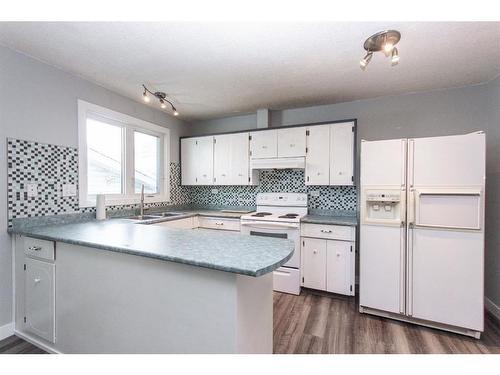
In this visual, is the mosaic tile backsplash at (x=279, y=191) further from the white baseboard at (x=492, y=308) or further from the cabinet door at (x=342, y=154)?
the white baseboard at (x=492, y=308)

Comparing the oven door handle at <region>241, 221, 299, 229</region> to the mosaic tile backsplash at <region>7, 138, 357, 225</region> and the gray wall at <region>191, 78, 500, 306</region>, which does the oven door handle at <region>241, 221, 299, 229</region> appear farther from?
the gray wall at <region>191, 78, 500, 306</region>

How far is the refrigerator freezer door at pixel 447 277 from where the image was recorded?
1.90 meters

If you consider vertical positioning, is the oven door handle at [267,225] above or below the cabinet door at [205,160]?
below

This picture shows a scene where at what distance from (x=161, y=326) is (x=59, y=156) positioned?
6.23 ft

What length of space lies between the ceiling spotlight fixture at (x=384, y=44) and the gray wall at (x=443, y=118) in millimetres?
1344

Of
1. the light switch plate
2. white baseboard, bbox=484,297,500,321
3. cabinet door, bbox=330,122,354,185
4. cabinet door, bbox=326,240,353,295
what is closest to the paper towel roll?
the light switch plate

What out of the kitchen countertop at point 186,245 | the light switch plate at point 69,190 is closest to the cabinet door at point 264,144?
the kitchen countertop at point 186,245

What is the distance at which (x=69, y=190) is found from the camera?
227 centimetres

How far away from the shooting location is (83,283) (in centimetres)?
159

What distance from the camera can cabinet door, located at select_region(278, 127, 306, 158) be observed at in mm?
3004

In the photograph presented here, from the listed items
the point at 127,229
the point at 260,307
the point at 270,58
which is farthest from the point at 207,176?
the point at 260,307

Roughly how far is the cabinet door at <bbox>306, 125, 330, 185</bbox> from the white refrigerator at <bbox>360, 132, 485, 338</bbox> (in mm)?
665

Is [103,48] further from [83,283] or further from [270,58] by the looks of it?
[83,283]

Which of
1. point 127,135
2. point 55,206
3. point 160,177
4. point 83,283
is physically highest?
point 127,135
